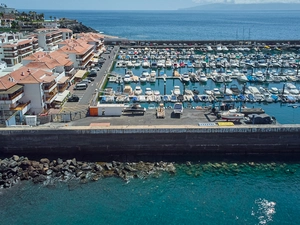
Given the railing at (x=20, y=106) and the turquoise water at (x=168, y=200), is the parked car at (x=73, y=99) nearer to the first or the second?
the railing at (x=20, y=106)

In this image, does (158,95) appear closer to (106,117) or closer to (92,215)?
(106,117)

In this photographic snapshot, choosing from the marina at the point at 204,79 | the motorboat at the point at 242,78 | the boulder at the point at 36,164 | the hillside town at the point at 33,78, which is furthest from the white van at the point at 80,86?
the motorboat at the point at 242,78

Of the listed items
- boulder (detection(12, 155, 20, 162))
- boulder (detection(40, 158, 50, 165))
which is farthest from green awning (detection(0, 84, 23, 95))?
boulder (detection(40, 158, 50, 165))

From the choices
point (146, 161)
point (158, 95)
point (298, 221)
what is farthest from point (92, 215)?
point (158, 95)

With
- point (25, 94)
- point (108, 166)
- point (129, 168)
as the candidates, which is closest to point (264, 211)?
point (129, 168)

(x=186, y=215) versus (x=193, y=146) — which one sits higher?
(x=193, y=146)
